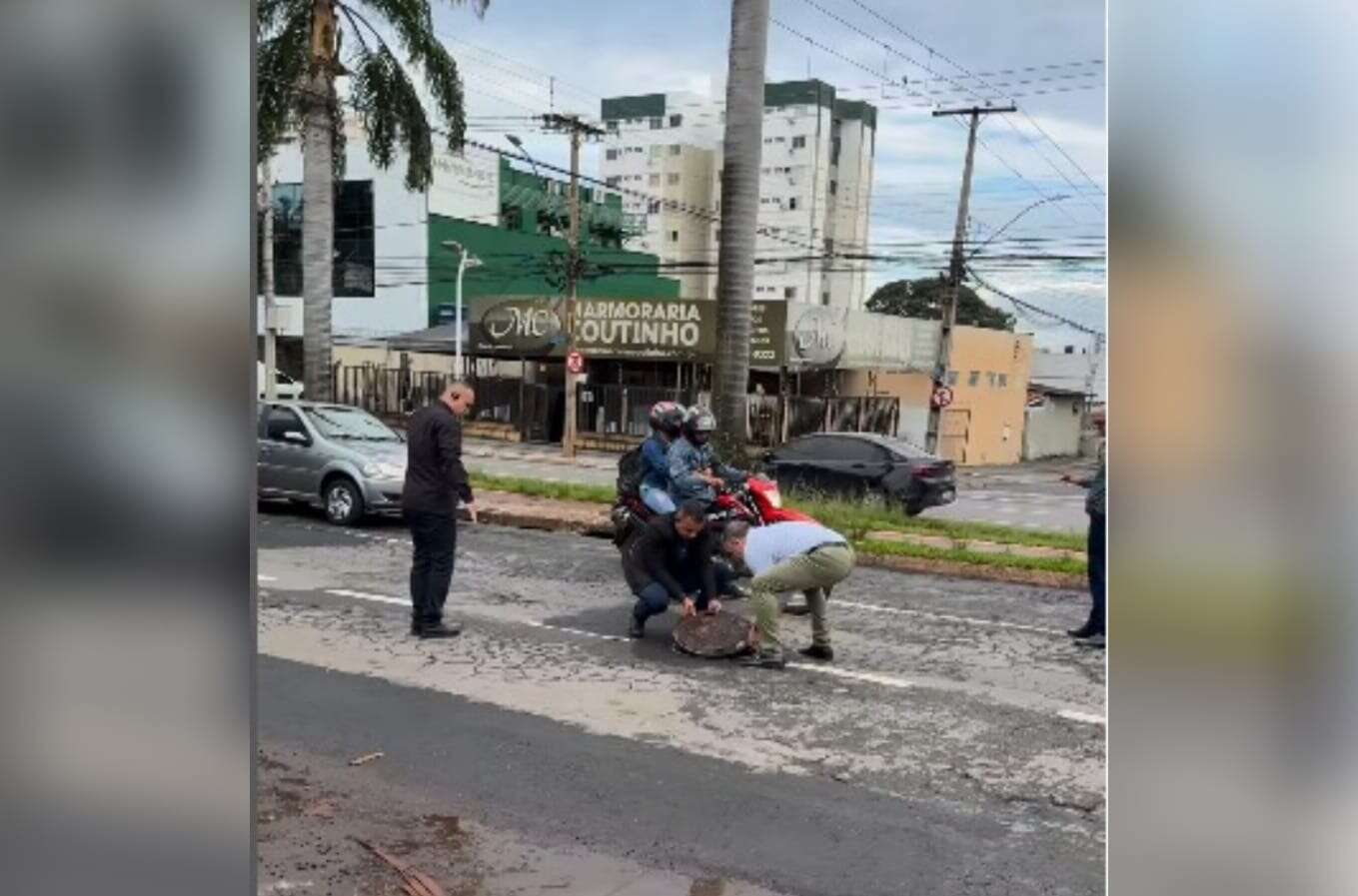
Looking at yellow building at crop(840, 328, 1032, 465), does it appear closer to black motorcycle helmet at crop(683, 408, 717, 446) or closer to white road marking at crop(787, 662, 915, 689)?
black motorcycle helmet at crop(683, 408, 717, 446)

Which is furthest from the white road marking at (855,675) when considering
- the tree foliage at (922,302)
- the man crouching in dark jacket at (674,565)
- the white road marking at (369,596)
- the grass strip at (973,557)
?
the tree foliage at (922,302)

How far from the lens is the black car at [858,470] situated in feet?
39.6

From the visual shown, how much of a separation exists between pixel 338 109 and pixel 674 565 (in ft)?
30.0

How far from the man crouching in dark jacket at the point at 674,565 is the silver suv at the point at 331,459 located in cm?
512

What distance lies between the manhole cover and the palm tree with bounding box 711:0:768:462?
4495 mm

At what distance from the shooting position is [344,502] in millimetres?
11406

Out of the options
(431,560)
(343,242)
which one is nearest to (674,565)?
(431,560)

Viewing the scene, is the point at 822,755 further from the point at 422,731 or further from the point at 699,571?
the point at 699,571

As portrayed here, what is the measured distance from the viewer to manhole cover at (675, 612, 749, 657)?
618cm

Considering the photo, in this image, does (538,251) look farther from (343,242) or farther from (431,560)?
(431,560)

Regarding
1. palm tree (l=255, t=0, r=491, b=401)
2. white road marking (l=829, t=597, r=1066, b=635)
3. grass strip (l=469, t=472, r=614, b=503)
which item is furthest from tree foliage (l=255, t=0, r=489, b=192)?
white road marking (l=829, t=597, r=1066, b=635)
